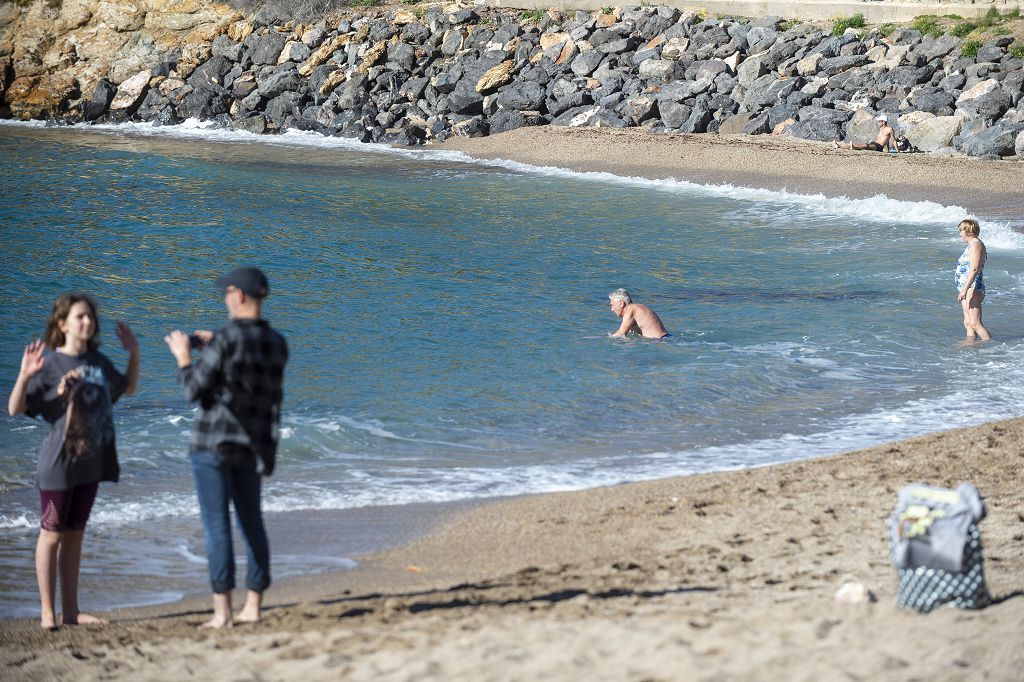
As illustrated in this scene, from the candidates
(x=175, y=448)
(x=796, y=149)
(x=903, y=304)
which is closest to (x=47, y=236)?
(x=175, y=448)

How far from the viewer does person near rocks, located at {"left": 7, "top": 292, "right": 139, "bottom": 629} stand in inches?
211

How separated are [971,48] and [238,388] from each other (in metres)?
30.4

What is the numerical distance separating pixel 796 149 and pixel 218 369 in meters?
25.8

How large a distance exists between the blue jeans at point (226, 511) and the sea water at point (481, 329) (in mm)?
1331

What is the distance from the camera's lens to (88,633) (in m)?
5.53

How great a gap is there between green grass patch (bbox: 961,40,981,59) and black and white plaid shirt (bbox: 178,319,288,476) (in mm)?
29854

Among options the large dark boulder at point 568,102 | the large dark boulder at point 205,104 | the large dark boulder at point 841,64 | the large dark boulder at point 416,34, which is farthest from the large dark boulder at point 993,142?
the large dark boulder at point 205,104

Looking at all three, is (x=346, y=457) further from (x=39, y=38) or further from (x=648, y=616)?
(x=39, y=38)

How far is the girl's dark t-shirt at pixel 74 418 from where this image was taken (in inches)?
211

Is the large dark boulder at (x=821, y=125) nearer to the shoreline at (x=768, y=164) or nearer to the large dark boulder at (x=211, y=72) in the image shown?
the shoreline at (x=768, y=164)

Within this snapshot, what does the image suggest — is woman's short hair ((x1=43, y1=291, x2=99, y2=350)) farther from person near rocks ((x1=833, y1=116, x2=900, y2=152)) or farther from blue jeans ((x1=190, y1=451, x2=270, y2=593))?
person near rocks ((x1=833, y1=116, x2=900, y2=152))

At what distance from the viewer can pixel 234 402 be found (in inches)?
196

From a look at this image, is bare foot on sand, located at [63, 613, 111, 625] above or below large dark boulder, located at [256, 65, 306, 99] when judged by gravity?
below

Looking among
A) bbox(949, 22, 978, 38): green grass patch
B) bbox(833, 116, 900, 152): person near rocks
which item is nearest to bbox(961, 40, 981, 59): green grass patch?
bbox(949, 22, 978, 38): green grass patch
